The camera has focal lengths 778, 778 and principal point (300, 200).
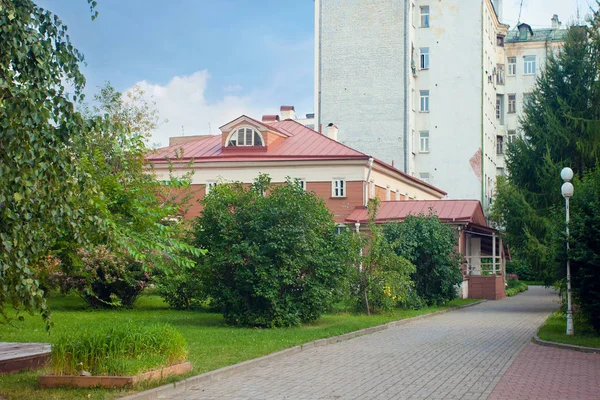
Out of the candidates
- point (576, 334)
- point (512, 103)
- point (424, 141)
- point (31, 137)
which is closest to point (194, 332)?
point (576, 334)

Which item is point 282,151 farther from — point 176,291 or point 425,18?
point 425,18

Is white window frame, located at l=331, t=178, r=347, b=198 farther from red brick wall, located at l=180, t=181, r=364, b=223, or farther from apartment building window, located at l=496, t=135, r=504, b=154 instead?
apartment building window, located at l=496, t=135, r=504, b=154

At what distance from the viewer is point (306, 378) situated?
1179 cm

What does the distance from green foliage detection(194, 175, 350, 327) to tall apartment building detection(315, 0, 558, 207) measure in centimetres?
3570

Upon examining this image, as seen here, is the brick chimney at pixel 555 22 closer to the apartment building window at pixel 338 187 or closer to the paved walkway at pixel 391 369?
the apartment building window at pixel 338 187

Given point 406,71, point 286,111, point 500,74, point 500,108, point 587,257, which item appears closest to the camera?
point 587,257

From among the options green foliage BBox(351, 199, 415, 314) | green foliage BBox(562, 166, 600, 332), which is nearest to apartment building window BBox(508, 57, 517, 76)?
green foliage BBox(351, 199, 415, 314)

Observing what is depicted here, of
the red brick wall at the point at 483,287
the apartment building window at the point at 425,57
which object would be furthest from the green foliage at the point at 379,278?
the apartment building window at the point at 425,57

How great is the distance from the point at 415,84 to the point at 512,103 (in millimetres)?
17288

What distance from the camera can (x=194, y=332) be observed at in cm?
1783

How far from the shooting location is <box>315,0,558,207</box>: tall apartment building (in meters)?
55.8

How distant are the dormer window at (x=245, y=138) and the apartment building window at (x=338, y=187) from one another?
16.5 ft

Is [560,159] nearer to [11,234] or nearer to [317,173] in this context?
[317,173]

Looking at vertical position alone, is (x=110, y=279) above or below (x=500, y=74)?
below
